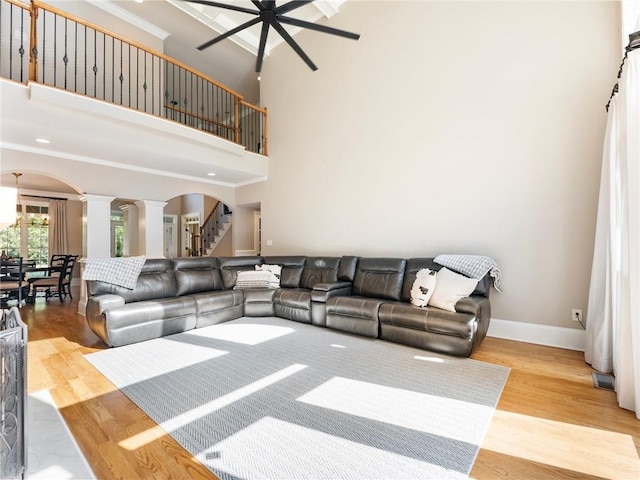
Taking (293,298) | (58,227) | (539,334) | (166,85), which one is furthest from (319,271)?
(58,227)

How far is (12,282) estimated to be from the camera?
5.36m

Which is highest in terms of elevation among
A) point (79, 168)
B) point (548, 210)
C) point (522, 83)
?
point (522, 83)

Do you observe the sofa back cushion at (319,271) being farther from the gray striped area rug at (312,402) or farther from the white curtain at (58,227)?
the white curtain at (58,227)

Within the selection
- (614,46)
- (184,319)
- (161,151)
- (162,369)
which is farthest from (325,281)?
(614,46)

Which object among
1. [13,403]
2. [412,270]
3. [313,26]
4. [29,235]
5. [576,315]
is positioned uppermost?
[313,26]

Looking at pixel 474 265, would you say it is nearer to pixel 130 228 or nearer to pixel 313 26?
pixel 313 26

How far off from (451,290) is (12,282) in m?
7.27

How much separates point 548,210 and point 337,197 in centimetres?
303

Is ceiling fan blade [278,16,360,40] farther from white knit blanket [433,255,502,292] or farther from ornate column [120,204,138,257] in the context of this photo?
ornate column [120,204,138,257]

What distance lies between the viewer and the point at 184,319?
380 cm

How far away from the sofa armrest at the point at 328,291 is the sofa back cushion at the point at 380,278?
210 millimetres

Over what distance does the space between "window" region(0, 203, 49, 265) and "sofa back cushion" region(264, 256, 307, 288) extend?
24.2ft

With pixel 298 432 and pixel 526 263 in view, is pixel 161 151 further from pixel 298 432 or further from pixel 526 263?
pixel 526 263

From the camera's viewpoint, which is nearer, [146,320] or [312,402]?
[312,402]
